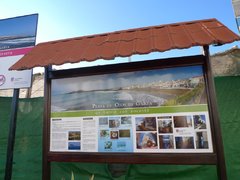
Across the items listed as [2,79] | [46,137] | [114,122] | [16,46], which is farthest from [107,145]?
[16,46]

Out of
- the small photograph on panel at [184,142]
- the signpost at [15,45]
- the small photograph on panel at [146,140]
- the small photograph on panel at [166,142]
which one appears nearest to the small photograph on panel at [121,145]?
the small photograph on panel at [146,140]

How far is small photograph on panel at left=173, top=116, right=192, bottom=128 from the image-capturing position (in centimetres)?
225

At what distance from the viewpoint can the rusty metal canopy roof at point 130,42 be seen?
217 cm

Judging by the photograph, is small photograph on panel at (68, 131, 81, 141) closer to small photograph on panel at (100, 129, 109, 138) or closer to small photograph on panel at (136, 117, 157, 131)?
small photograph on panel at (100, 129, 109, 138)

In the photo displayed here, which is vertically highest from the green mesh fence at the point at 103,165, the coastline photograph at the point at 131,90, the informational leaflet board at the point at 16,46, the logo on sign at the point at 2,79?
the informational leaflet board at the point at 16,46

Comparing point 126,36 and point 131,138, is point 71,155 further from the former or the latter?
point 126,36

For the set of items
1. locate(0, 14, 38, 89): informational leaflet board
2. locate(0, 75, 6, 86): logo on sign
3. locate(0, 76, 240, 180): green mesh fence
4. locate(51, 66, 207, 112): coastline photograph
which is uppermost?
locate(0, 14, 38, 89): informational leaflet board

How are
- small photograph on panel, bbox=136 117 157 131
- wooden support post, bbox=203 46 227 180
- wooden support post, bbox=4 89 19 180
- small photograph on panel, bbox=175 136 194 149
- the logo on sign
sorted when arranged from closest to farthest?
wooden support post, bbox=203 46 227 180, small photograph on panel, bbox=175 136 194 149, small photograph on panel, bbox=136 117 157 131, wooden support post, bbox=4 89 19 180, the logo on sign

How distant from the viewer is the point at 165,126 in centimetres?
230

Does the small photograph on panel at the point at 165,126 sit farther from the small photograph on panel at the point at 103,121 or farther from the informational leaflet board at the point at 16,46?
the informational leaflet board at the point at 16,46

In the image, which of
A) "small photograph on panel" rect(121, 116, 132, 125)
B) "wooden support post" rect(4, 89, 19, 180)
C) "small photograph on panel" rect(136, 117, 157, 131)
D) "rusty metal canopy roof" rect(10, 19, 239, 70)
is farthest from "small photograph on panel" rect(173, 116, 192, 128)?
"wooden support post" rect(4, 89, 19, 180)

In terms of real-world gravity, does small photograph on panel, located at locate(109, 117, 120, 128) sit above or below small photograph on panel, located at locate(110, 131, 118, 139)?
above

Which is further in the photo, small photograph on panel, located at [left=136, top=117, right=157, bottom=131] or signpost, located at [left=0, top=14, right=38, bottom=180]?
signpost, located at [left=0, top=14, right=38, bottom=180]

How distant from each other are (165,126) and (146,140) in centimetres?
26
